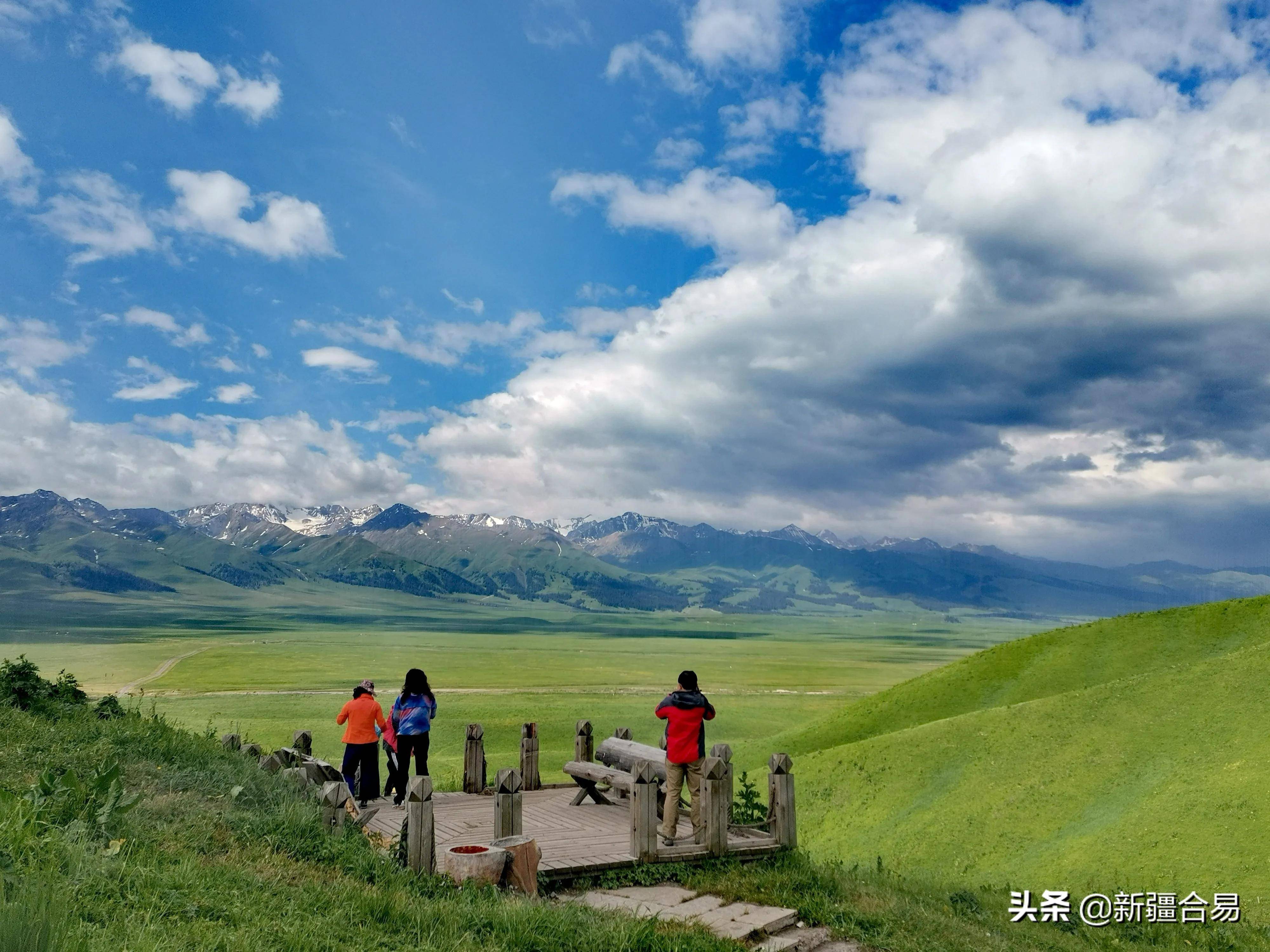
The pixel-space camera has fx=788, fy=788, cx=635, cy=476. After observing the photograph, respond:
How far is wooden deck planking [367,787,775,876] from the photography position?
1251cm

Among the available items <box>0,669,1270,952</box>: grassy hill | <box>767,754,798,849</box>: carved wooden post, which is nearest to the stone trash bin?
<box>0,669,1270,952</box>: grassy hill

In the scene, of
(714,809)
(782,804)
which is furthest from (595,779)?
(782,804)

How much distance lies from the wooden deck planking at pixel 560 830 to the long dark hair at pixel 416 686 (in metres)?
2.23

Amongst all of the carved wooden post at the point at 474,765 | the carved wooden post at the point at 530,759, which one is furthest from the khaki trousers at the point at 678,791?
the carved wooden post at the point at 474,765

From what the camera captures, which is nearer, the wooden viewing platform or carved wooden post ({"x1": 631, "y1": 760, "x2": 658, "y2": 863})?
the wooden viewing platform

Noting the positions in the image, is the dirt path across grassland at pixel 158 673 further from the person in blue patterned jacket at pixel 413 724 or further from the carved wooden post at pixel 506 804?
the carved wooden post at pixel 506 804

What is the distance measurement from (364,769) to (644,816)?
7310mm

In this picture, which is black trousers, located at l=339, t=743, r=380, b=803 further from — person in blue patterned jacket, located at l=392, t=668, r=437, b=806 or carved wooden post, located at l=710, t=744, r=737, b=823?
carved wooden post, located at l=710, t=744, r=737, b=823

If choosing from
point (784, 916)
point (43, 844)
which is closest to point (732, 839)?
point (784, 916)

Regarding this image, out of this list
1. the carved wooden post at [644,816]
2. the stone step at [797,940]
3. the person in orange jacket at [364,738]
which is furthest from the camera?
the person in orange jacket at [364,738]

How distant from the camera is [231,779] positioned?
1301 cm

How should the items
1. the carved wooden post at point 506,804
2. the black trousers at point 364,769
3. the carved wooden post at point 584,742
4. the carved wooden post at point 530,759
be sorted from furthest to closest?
1. the carved wooden post at point 584,742
2. the carved wooden post at point 530,759
3. the black trousers at point 364,769
4. the carved wooden post at point 506,804

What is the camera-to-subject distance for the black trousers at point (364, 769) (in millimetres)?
16359

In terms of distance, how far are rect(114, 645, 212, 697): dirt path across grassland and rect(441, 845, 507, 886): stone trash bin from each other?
67891 mm
